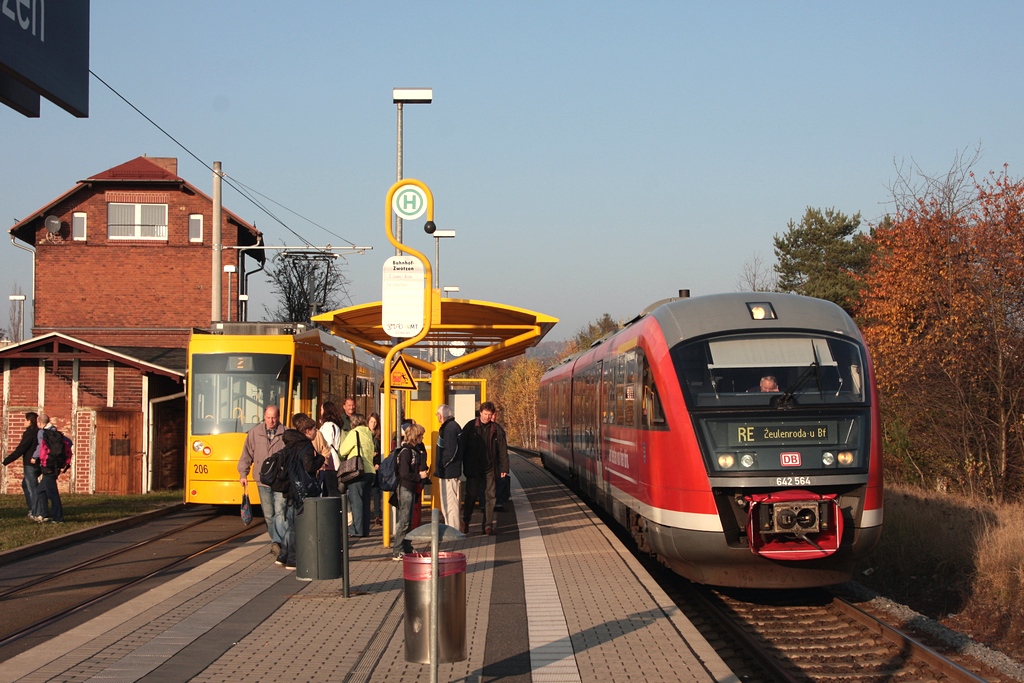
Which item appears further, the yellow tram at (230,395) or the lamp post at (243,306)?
the lamp post at (243,306)

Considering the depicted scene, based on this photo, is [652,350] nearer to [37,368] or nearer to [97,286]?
[37,368]

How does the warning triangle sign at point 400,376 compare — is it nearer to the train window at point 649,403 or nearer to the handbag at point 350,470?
the handbag at point 350,470

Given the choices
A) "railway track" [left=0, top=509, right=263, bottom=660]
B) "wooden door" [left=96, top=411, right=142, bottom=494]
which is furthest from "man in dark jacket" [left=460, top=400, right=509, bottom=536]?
"wooden door" [left=96, top=411, right=142, bottom=494]

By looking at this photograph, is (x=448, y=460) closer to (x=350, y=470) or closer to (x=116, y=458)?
(x=350, y=470)

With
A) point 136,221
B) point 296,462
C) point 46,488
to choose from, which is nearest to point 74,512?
point 46,488

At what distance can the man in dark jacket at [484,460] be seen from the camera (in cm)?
1537

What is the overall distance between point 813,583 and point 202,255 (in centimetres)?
3471

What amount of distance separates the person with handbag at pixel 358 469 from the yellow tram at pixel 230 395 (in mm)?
3349

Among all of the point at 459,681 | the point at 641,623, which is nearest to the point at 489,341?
the point at 641,623

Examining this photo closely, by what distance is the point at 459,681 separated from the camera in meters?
7.11

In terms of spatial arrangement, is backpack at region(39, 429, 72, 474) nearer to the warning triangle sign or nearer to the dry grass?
the warning triangle sign

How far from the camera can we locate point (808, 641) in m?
10.1

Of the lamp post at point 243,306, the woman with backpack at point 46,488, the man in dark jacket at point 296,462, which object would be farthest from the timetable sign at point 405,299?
the lamp post at point 243,306

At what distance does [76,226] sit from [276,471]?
3358 cm
